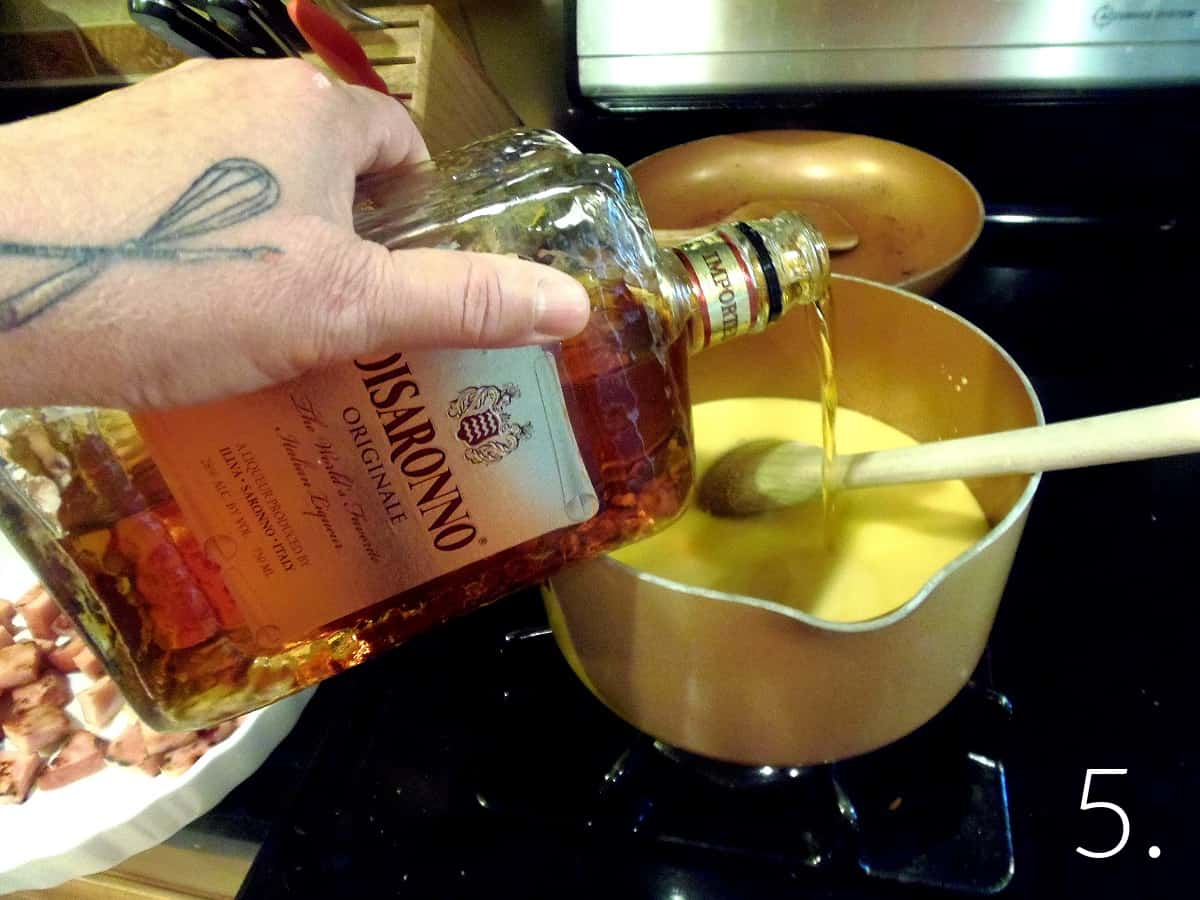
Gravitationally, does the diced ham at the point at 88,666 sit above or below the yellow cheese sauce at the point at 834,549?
above

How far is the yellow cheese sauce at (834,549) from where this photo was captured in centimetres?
53

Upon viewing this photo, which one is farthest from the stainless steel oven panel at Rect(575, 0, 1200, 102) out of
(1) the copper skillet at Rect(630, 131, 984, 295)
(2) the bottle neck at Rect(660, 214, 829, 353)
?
(2) the bottle neck at Rect(660, 214, 829, 353)

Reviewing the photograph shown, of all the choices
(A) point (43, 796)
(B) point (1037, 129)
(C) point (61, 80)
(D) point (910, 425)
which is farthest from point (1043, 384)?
(C) point (61, 80)

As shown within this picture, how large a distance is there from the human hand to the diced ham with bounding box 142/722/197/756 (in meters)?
0.28

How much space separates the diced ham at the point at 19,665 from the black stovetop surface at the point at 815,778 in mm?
173

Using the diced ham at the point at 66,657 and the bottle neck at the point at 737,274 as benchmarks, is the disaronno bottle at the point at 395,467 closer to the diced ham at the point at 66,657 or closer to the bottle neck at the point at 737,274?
the bottle neck at the point at 737,274

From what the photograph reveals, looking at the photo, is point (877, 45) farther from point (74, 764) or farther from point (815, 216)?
point (74, 764)

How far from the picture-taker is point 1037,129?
702 millimetres

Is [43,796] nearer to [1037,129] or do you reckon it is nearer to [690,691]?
[690,691]

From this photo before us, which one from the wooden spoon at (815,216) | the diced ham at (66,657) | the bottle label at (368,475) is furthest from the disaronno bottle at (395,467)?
the wooden spoon at (815,216)

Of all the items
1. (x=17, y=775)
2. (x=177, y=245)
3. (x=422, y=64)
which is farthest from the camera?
(x=422, y=64)

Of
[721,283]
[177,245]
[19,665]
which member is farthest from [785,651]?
[19,665]

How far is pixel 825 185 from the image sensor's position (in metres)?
0.76

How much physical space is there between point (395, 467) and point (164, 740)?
27 centimetres
